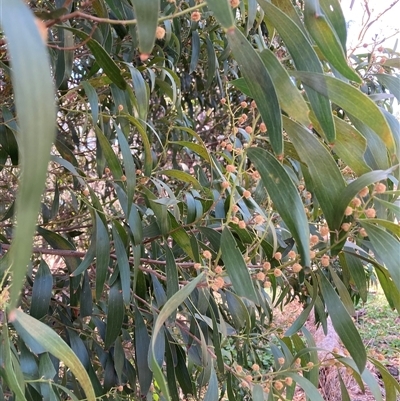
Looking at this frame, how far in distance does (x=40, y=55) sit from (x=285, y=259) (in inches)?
28.2

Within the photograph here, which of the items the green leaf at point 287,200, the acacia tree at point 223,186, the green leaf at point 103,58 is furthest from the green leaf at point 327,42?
the green leaf at point 103,58

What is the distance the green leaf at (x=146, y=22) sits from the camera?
0.25m

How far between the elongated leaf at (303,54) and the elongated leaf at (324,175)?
0.03m

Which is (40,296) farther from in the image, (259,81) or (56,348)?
(259,81)

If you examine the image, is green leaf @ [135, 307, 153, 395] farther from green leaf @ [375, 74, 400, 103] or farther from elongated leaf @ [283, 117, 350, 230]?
green leaf @ [375, 74, 400, 103]

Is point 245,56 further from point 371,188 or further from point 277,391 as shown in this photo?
point 277,391

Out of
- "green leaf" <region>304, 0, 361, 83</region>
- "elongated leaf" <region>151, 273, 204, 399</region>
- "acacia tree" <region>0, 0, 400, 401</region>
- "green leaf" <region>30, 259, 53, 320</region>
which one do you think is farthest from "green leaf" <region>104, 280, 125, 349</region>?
"green leaf" <region>304, 0, 361, 83</region>

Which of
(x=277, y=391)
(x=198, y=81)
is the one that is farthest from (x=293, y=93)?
(x=198, y=81)

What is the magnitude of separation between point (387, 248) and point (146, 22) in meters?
0.35

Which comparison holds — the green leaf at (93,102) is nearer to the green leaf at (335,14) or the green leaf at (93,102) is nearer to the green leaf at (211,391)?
the green leaf at (335,14)

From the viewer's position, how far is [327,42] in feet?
1.25

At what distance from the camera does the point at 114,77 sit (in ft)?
1.82

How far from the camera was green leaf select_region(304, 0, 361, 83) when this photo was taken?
376mm

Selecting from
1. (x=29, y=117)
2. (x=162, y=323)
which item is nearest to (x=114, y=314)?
(x=162, y=323)
